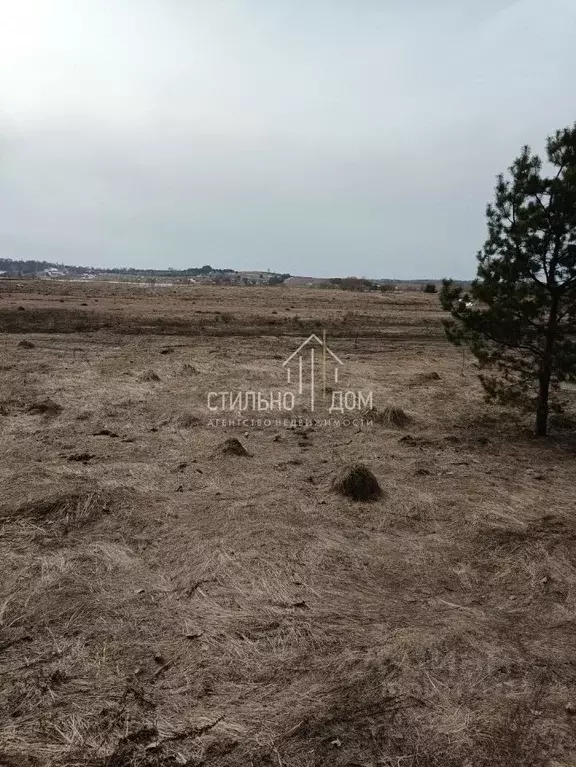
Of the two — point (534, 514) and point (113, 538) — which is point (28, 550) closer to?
point (113, 538)

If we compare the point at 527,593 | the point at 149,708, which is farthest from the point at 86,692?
the point at 527,593

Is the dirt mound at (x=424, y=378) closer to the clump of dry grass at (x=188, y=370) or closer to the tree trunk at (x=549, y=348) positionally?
the tree trunk at (x=549, y=348)

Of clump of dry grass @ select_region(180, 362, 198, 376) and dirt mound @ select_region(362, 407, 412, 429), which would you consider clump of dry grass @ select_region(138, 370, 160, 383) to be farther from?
dirt mound @ select_region(362, 407, 412, 429)

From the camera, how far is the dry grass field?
9.47ft

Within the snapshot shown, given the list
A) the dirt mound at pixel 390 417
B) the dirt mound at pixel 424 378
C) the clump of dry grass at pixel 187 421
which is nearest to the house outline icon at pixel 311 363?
the dirt mound at pixel 390 417

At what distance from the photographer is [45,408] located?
9062 mm

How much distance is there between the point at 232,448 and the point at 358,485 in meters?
2.05

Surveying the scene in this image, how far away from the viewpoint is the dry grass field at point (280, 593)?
289cm

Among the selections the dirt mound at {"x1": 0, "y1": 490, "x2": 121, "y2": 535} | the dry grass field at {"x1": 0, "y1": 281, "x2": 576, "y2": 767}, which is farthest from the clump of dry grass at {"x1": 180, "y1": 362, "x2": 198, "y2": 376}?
the dirt mound at {"x1": 0, "y1": 490, "x2": 121, "y2": 535}

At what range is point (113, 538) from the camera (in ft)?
16.6

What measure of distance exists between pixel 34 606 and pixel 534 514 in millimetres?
5053

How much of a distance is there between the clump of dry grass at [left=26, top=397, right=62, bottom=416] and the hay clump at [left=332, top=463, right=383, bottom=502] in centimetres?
542

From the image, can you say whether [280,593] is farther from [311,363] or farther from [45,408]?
[311,363]

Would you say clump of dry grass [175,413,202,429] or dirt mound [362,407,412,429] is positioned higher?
dirt mound [362,407,412,429]
